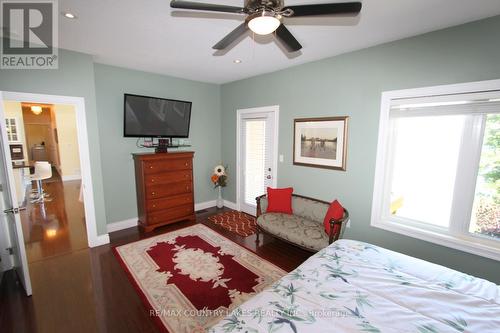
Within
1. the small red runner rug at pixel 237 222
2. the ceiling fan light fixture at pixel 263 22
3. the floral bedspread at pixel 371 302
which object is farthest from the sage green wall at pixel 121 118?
the floral bedspread at pixel 371 302

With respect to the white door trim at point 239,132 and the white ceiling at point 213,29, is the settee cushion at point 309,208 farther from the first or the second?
the white ceiling at point 213,29

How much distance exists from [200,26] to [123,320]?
2963mm

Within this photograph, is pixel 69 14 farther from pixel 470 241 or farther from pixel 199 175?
pixel 470 241

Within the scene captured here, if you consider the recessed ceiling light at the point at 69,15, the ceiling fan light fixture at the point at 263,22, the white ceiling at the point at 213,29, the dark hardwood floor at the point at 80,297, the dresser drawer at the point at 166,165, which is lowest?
the dark hardwood floor at the point at 80,297

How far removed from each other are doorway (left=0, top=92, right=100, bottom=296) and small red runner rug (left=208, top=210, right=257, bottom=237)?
1.90 metres

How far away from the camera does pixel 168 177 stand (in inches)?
152

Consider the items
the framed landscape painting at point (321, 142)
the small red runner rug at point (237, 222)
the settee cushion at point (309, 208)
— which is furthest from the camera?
the small red runner rug at point (237, 222)

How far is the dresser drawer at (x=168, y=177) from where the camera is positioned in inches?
145

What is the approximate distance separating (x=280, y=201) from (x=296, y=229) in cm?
64

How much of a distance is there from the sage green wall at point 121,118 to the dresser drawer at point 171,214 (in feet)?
1.83

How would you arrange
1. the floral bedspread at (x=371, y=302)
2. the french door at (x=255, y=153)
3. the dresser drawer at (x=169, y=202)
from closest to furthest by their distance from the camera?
the floral bedspread at (x=371, y=302)
the dresser drawer at (x=169, y=202)
the french door at (x=255, y=153)

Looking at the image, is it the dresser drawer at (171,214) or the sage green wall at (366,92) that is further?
the dresser drawer at (171,214)

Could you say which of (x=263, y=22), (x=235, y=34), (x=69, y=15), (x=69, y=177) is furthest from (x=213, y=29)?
(x=69, y=177)

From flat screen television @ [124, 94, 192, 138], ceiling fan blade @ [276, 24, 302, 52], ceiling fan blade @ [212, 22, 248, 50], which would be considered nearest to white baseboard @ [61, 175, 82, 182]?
flat screen television @ [124, 94, 192, 138]
